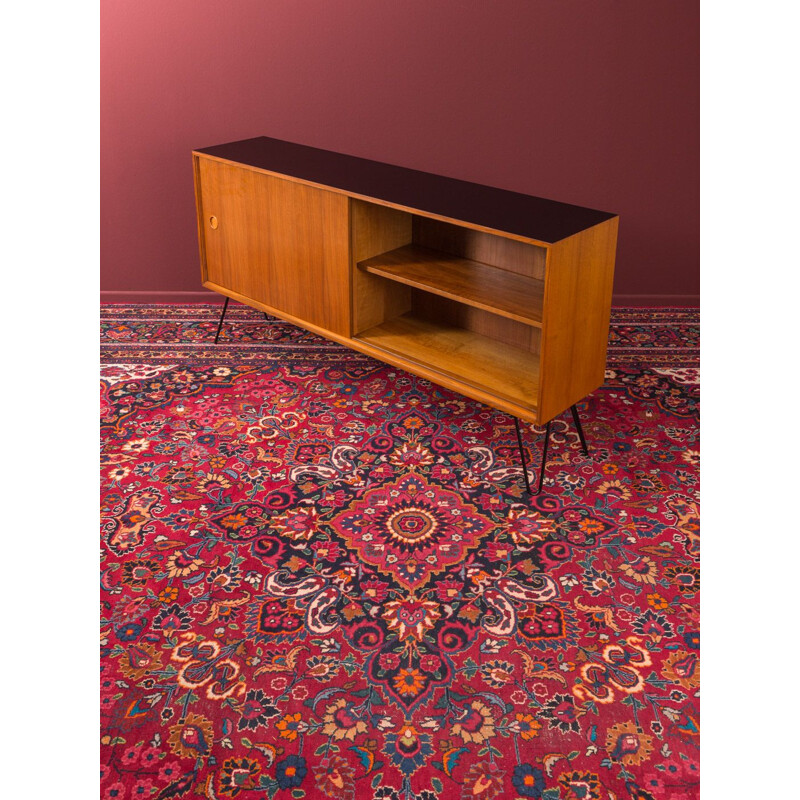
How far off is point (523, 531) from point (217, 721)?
1184 mm

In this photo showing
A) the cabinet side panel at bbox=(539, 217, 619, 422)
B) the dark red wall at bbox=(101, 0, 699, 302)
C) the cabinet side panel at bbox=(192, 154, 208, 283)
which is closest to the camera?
A: the cabinet side panel at bbox=(539, 217, 619, 422)

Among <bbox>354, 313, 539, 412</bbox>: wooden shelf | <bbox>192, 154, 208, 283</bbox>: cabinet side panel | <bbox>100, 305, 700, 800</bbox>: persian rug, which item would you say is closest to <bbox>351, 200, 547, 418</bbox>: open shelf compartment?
<bbox>354, 313, 539, 412</bbox>: wooden shelf

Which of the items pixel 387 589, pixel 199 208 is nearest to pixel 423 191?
pixel 199 208

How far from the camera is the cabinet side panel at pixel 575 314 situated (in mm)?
2764

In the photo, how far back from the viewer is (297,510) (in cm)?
299

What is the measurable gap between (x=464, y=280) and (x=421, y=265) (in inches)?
9.7

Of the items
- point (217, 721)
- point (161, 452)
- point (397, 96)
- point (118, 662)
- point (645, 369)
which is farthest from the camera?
point (397, 96)

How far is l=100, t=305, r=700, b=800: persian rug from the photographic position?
210 cm

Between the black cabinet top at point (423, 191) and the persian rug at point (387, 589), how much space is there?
2.94 feet

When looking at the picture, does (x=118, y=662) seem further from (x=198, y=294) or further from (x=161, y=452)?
(x=198, y=294)

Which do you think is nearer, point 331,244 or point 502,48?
point 331,244

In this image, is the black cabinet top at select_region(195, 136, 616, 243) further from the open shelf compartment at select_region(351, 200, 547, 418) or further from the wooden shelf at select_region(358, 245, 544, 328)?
the wooden shelf at select_region(358, 245, 544, 328)

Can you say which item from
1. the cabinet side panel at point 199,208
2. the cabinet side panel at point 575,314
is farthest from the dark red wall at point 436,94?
the cabinet side panel at point 575,314

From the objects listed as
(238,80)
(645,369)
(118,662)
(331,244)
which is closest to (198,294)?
(238,80)
